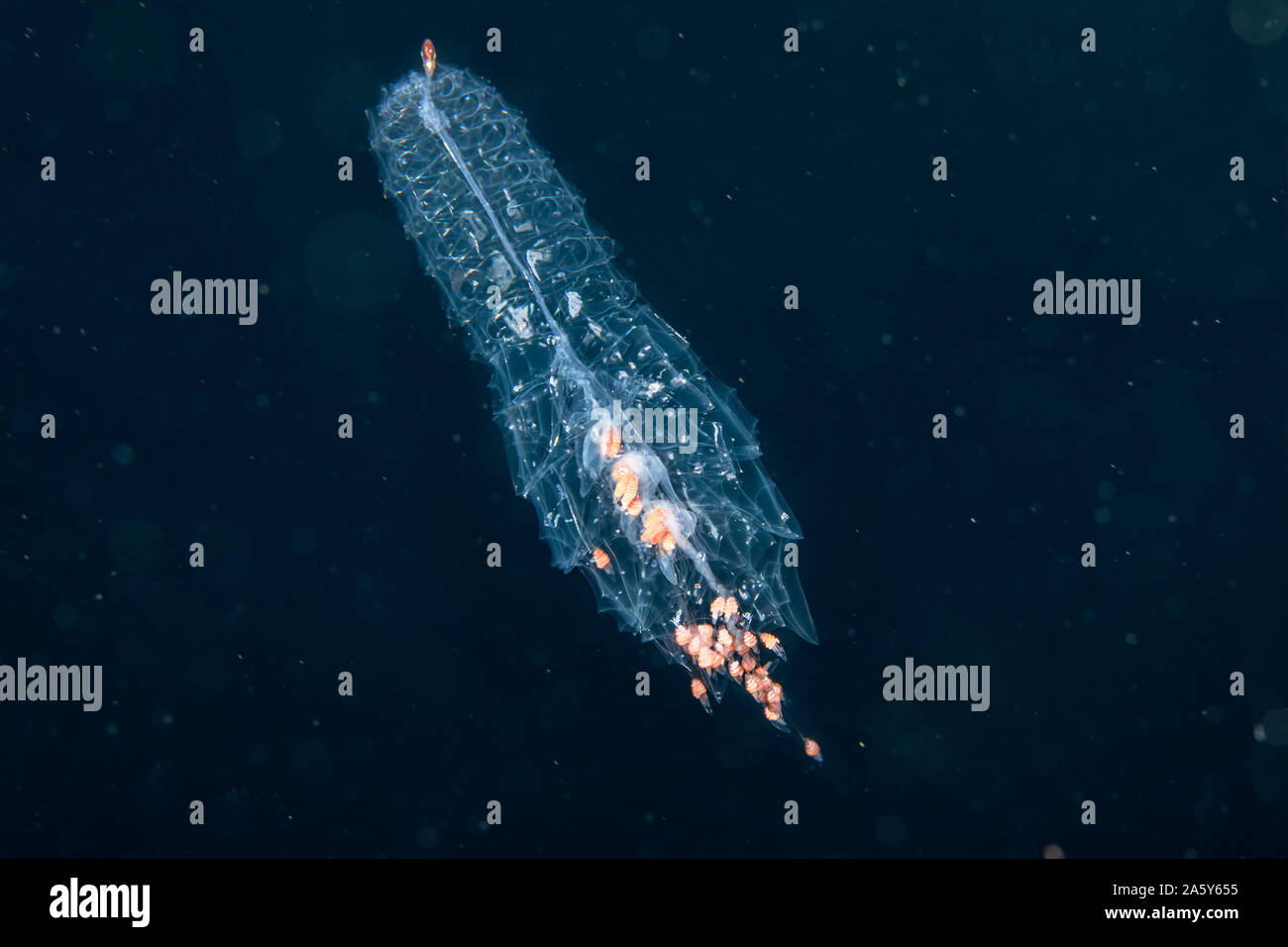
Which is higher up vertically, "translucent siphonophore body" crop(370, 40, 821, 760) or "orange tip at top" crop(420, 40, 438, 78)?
"orange tip at top" crop(420, 40, 438, 78)

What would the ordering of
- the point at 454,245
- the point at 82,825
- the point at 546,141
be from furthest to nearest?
the point at 82,825 < the point at 546,141 < the point at 454,245

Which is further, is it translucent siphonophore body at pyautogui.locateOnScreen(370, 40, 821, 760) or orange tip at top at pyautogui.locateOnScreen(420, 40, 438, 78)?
orange tip at top at pyautogui.locateOnScreen(420, 40, 438, 78)

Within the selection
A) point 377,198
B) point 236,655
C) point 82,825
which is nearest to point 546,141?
point 377,198

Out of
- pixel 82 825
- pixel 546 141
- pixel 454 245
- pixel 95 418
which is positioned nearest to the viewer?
Answer: pixel 454 245

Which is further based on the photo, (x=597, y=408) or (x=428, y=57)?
(x=428, y=57)

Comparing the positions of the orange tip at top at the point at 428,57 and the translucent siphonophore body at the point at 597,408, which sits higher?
the orange tip at top at the point at 428,57

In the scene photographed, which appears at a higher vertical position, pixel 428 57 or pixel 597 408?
pixel 428 57

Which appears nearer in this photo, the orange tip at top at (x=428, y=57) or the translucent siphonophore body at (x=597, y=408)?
the translucent siphonophore body at (x=597, y=408)

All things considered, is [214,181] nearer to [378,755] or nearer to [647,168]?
[647,168]
